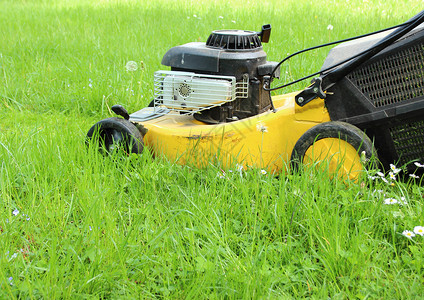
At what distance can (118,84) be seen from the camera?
131 inches

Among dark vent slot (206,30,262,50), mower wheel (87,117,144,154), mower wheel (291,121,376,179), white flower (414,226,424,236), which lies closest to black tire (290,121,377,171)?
mower wheel (291,121,376,179)

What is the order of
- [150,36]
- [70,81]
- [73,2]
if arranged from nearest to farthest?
[70,81], [150,36], [73,2]

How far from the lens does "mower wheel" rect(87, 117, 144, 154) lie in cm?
216

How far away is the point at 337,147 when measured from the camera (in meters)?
1.87

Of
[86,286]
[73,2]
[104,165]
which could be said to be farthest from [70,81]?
[73,2]

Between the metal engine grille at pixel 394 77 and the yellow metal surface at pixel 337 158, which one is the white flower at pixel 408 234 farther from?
the metal engine grille at pixel 394 77

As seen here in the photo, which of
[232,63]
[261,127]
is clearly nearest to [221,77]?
[232,63]

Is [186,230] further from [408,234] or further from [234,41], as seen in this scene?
[234,41]

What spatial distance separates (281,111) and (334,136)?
0.99 feet

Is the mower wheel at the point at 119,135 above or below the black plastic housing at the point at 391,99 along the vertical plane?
below

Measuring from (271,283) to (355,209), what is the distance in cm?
50

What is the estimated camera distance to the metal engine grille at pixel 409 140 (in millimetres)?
1792

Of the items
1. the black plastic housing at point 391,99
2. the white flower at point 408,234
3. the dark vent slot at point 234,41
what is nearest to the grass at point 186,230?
the white flower at point 408,234

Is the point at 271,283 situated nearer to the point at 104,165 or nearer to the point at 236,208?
the point at 236,208
